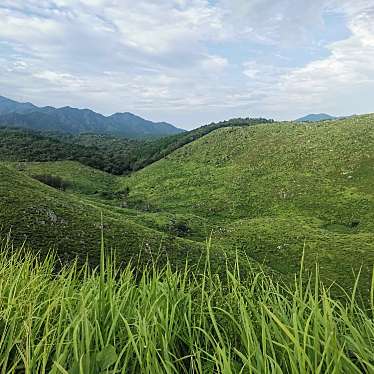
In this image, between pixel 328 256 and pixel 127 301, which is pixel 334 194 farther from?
pixel 127 301

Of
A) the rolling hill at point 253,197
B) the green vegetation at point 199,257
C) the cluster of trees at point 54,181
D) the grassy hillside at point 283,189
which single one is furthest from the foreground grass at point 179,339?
the cluster of trees at point 54,181

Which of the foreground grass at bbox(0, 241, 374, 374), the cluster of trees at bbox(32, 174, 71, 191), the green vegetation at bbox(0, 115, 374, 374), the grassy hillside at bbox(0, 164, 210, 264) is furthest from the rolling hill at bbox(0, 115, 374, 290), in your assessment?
the foreground grass at bbox(0, 241, 374, 374)

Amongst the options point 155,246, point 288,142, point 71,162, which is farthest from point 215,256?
point 71,162

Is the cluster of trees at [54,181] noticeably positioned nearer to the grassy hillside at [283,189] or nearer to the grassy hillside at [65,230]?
the grassy hillside at [283,189]

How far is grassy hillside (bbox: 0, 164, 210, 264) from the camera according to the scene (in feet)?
79.6

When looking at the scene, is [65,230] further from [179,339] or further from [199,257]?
[179,339]

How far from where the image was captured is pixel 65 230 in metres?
27.1

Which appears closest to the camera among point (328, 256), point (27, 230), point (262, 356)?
point (262, 356)

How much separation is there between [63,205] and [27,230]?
26.6ft

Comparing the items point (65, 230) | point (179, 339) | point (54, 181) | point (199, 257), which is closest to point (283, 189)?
point (54, 181)

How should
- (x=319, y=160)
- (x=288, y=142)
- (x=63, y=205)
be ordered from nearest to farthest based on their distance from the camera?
1. (x=63, y=205)
2. (x=319, y=160)
3. (x=288, y=142)

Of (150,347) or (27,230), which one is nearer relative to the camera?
(150,347)

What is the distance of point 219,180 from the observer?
85500mm

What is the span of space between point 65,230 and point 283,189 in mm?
52459
